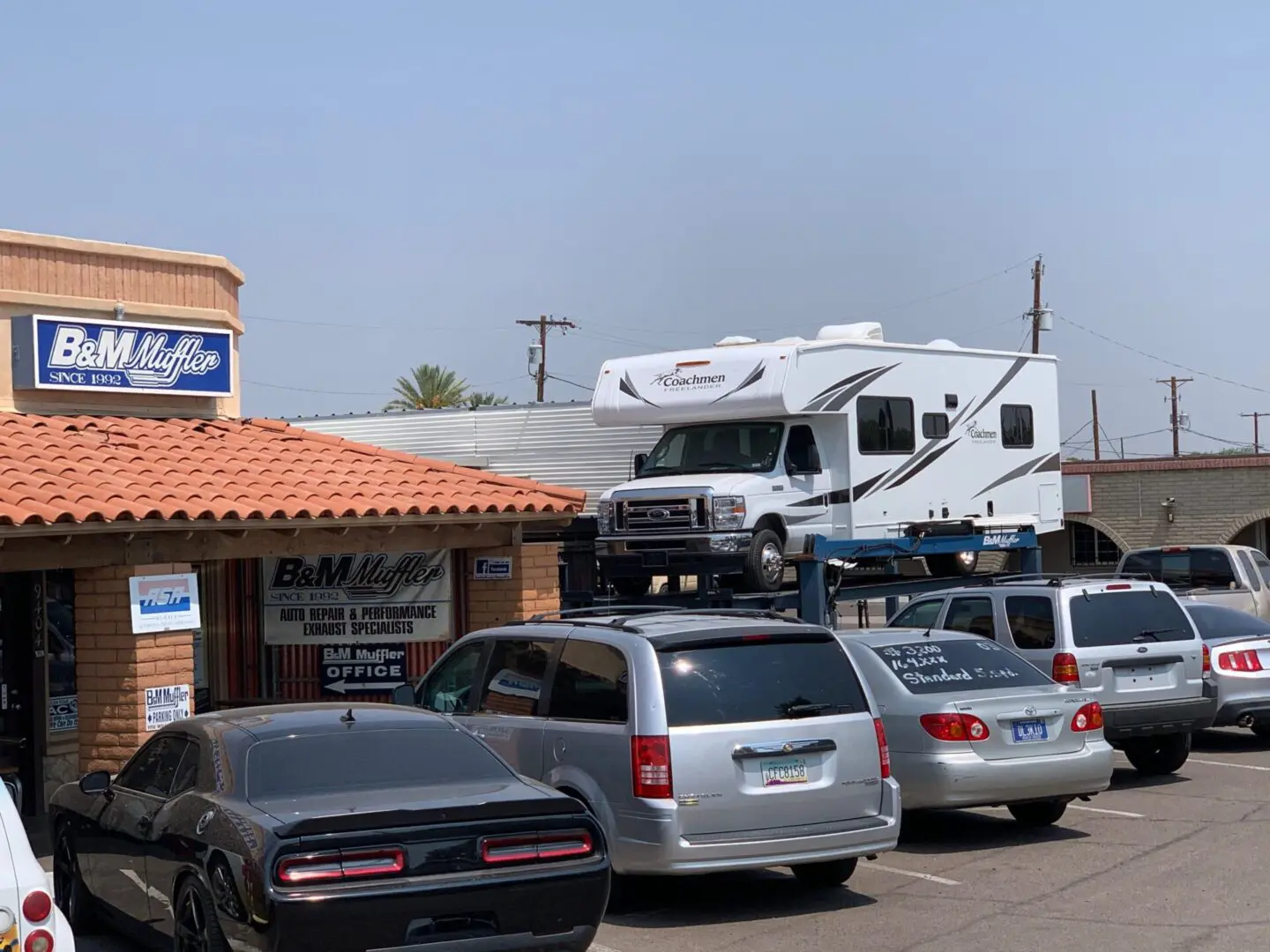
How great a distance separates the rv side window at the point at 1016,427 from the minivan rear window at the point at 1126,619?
26.8 ft

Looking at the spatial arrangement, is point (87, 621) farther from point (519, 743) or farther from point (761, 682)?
point (761, 682)

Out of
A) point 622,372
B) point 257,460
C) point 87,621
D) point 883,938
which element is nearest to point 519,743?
point 883,938

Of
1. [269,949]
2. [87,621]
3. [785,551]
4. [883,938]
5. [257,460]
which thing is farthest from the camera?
[785,551]

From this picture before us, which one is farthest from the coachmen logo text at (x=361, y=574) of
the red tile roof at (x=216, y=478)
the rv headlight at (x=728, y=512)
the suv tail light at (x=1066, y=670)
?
the suv tail light at (x=1066, y=670)

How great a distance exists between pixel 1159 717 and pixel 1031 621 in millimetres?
1288

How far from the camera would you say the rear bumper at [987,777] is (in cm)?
1031

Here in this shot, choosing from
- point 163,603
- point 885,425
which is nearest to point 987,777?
point 163,603

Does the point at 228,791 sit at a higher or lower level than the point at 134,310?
lower

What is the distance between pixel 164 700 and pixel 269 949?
6080 mm

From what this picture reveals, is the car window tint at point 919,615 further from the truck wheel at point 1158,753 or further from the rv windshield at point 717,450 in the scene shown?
the rv windshield at point 717,450

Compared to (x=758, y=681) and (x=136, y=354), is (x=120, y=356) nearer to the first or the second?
(x=136, y=354)

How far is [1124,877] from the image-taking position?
9.46 meters

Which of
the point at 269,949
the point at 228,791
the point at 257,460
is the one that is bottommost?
the point at 269,949

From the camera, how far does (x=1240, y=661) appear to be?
48.7 feet
